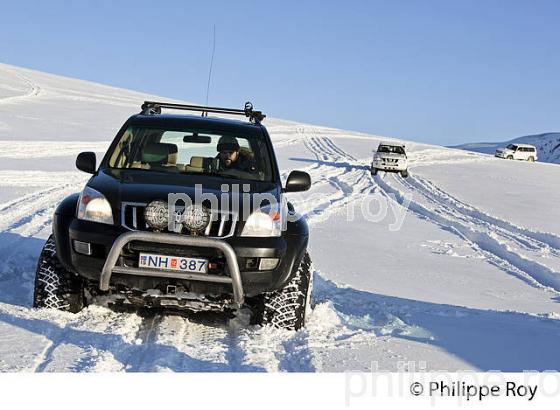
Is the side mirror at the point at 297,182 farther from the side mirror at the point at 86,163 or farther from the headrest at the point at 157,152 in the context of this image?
the side mirror at the point at 86,163

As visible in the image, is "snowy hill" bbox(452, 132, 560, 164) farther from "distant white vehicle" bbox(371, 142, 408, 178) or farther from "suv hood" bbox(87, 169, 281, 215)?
"suv hood" bbox(87, 169, 281, 215)

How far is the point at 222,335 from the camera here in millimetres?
4676

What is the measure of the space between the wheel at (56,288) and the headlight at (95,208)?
0.43 meters

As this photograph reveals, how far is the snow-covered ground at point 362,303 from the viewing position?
4.17 m

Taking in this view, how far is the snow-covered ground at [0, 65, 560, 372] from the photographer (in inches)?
164

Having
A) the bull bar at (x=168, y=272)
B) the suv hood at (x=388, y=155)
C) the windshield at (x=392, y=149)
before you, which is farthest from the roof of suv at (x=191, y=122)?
the windshield at (x=392, y=149)

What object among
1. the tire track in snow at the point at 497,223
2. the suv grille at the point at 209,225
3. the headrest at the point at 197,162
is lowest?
the tire track in snow at the point at 497,223

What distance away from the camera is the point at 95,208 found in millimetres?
4680

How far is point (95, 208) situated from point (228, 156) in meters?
1.52

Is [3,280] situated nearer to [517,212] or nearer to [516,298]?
[516,298]

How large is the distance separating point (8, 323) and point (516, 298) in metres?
4.71

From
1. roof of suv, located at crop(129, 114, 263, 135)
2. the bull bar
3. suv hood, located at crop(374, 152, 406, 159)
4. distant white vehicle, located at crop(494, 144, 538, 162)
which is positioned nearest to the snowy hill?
distant white vehicle, located at crop(494, 144, 538, 162)

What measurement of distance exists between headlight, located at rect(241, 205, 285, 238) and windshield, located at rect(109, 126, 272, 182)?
86cm

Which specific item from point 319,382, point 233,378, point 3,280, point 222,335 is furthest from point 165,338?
point 3,280
